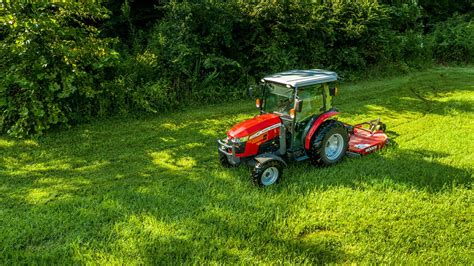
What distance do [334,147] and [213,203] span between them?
282 centimetres

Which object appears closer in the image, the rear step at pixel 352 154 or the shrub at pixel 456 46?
the rear step at pixel 352 154

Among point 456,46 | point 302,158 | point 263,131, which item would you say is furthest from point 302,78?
point 456,46

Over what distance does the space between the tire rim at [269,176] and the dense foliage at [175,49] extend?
429 centimetres

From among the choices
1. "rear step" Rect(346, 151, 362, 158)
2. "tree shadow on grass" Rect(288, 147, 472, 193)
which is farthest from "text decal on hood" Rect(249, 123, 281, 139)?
"rear step" Rect(346, 151, 362, 158)

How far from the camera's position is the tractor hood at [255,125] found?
6.53m

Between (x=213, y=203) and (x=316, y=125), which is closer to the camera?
(x=213, y=203)

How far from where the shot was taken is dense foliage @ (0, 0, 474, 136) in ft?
27.7

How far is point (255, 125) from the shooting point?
659 centimetres

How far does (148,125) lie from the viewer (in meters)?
9.27

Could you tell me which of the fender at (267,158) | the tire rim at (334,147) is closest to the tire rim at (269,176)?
the fender at (267,158)

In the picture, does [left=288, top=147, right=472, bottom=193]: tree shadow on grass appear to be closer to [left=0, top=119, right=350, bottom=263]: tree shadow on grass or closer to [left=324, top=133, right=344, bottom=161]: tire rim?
[left=324, top=133, right=344, bottom=161]: tire rim

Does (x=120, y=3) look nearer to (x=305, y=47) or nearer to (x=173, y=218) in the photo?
(x=305, y=47)

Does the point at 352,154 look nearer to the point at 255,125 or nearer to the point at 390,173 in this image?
the point at 390,173

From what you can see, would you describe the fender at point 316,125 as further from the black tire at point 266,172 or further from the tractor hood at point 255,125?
the black tire at point 266,172
